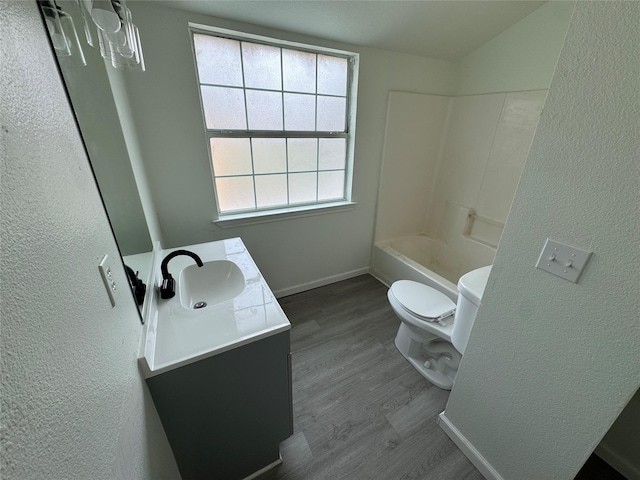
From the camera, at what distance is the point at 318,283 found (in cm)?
256

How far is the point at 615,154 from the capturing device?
2.17 feet

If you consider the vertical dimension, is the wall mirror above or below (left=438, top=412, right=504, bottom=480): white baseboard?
above

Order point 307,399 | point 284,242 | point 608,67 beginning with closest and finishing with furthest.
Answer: point 608,67, point 307,399, point 284,242

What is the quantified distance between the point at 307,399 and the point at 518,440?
1002mm

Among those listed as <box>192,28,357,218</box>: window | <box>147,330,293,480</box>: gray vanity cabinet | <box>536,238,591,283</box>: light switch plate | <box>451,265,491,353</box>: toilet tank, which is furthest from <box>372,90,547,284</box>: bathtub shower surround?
<box>147,330,293,480</box>: gray vanity cabinet

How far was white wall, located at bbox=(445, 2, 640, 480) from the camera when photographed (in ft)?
2.14

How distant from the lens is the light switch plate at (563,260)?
758 mm

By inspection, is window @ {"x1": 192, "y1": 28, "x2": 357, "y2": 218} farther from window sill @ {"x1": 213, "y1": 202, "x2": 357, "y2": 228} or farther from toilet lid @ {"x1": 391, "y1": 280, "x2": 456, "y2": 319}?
toilet lid @ {"x1": 391, "y1": 280, "x2": 456, "y2": 319}

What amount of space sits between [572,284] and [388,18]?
1.86 m

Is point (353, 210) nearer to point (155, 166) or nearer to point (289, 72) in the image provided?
point (289, 72)

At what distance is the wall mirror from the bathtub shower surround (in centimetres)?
195

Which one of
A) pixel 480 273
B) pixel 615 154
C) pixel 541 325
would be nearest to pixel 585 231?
pixel 615 154

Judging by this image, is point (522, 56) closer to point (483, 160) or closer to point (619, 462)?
point (483, 160)

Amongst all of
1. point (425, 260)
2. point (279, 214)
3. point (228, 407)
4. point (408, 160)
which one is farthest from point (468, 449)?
point (408, 160)
